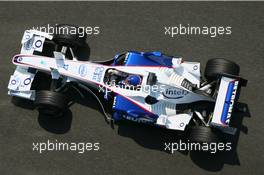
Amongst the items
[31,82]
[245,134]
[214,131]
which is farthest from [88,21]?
[245,134]

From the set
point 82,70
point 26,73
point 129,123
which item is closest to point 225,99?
point 129,123

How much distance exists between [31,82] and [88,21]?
1.81 metres

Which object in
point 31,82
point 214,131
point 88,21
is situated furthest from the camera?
point 88,21

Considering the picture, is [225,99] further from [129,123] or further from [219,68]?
[129,123]

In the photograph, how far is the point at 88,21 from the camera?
827 centimetres

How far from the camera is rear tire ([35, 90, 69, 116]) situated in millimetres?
7332

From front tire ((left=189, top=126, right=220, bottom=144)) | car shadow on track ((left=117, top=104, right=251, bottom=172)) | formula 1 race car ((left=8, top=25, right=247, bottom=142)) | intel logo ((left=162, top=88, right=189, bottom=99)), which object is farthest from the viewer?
car shadow on track ((left=117, top=104, right=251, bottom=172))

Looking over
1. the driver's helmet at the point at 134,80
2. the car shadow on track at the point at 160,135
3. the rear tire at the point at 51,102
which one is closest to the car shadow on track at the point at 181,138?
the car shadow on track at the point at 160,135

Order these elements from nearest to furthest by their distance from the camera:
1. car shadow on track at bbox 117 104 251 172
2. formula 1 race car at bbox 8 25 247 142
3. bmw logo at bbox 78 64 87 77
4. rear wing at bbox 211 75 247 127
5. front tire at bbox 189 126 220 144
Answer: rear wing at bbox 211 75 247 127 < front tire at bbox 189 126 220 144 < formula 1 race car at bbox 8 25 247 142 < bmw logo at bbox 78 64 87 77 < car shadow on track at bbox 117 104 251 172

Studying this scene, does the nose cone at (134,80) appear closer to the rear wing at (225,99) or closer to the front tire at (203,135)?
the front tire at (203,135)

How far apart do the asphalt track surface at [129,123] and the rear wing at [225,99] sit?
95 centimetres

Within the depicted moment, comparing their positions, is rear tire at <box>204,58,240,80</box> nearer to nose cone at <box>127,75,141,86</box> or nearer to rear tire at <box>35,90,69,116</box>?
nose cone at <box>127,75,141,86</box>

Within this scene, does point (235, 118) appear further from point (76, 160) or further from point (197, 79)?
point (76, 160)

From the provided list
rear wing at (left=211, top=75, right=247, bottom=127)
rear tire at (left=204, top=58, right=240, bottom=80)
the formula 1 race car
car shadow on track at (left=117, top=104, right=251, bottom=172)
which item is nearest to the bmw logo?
the formula 1 race car
